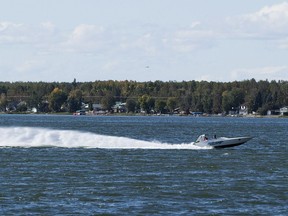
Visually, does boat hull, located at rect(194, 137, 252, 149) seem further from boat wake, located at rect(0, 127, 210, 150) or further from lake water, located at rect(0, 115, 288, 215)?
boat wake, located at rect(0, 127, 210, 150)

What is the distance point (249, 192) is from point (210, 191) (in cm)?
178

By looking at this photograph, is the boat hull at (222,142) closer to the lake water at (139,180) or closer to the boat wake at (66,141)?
the lake water at (139,180)

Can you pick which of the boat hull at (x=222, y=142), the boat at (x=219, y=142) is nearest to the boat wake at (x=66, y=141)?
the boat at (x=219, y=142)

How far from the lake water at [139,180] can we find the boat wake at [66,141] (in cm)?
17

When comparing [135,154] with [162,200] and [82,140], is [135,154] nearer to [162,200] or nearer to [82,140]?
[82,140]

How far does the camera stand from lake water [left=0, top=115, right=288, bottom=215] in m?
42.3

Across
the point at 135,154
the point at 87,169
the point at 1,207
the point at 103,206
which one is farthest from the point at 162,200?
the point at 135,154

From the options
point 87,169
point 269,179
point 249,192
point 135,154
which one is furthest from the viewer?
point 135,154

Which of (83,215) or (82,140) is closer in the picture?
(83,215)

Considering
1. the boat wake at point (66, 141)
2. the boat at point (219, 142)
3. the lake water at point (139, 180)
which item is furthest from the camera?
the boat wake at point (66, 141)

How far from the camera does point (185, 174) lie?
5497 centimetres

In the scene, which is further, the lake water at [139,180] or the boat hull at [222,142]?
the boat hull at [222,142]

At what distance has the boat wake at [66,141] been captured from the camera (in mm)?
79188

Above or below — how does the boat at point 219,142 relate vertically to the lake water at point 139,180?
above
